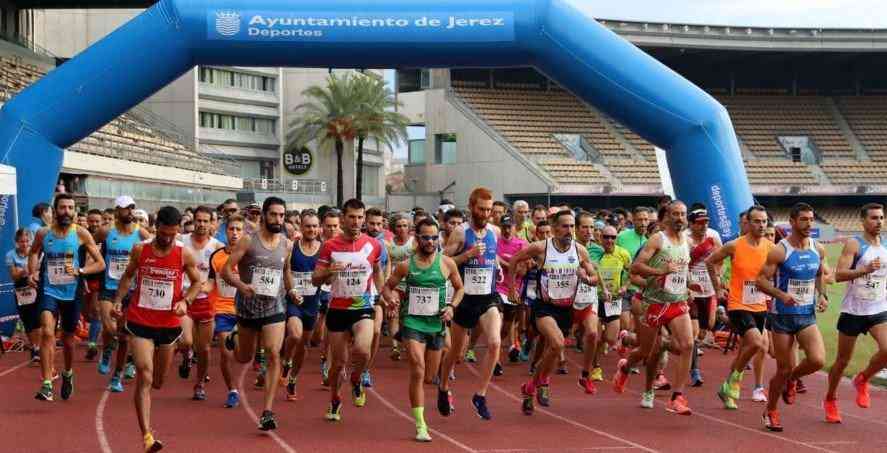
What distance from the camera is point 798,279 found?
10.8 metres

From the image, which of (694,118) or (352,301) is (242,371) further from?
(694,118)

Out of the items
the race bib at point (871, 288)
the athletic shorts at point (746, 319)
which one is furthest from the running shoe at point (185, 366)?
the race bib at point (871, 288)

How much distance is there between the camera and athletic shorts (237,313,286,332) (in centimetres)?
1070

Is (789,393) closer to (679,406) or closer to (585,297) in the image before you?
(679,406)

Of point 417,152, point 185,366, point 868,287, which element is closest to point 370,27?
point 185,366

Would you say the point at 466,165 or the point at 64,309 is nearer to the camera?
the point at 64,309

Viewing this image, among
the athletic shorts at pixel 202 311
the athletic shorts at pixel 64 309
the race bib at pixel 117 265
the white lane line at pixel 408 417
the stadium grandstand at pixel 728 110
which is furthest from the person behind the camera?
the stadium grandstand at pixel 728 110

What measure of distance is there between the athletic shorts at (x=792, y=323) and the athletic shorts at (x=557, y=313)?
6.80ft

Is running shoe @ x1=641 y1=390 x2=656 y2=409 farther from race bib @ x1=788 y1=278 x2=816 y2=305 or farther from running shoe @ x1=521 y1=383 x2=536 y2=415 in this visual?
race bib @ x1=788 y1=278 x2=816 y2=305

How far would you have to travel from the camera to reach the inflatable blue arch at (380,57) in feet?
57.1

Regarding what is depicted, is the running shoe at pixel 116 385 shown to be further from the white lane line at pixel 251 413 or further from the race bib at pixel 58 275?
the white lane line at pixel 251 413

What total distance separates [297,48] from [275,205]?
770 cm

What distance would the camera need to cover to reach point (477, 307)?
11.9 meters

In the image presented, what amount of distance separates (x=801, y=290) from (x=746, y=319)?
129cm
